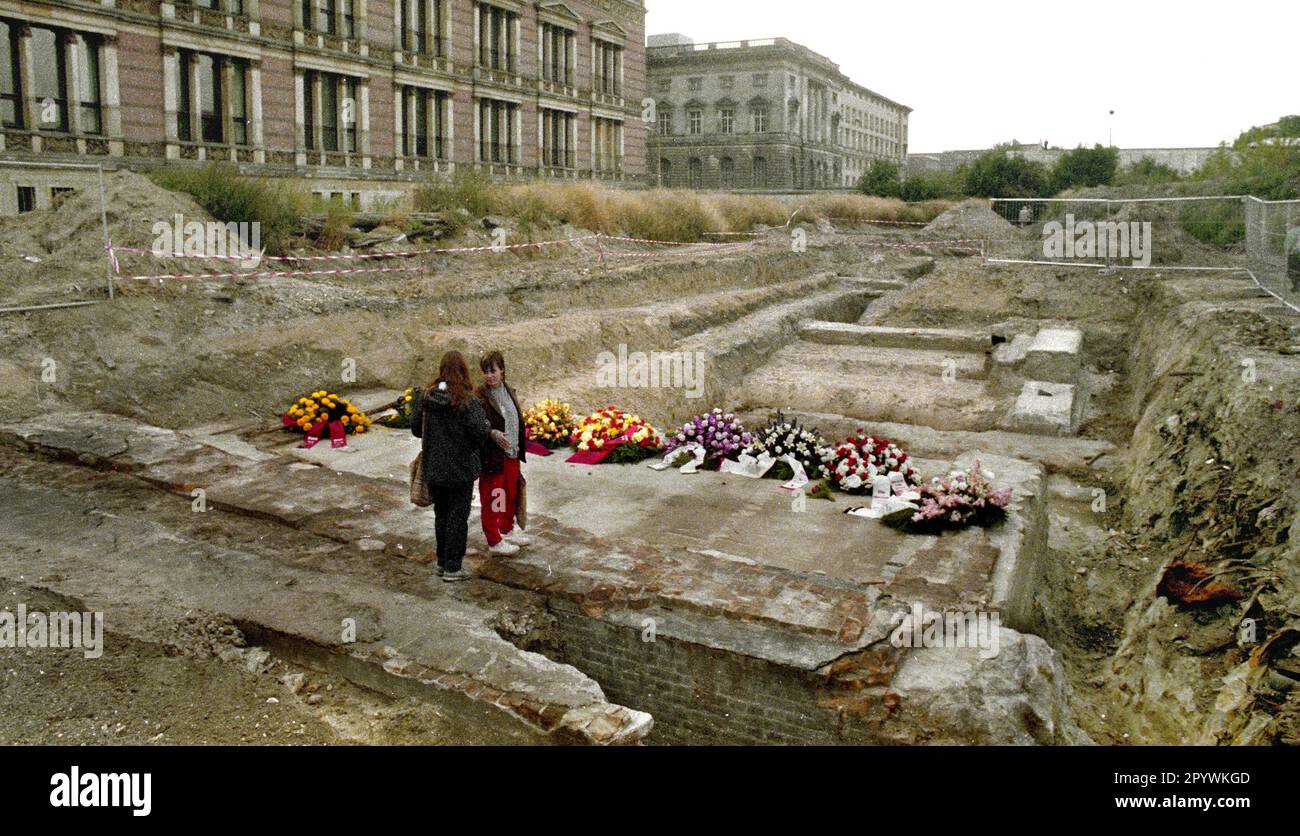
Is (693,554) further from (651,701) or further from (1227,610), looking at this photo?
(1227,610)

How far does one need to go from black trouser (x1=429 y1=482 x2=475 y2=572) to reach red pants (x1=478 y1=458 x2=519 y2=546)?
18.9 inches

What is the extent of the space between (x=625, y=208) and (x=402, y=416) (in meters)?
15.6

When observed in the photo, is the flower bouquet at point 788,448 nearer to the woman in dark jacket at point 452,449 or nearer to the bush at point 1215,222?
the woman in dark jacket at point 452,449

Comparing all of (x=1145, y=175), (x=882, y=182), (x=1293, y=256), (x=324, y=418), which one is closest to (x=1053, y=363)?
(x=1293, y=256)

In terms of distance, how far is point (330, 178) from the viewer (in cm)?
2675

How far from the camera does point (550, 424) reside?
11414mm

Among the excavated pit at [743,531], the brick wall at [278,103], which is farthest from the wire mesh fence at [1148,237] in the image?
the brick wall at [278,103]

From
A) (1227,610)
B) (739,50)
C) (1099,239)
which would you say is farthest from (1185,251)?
(739,50)

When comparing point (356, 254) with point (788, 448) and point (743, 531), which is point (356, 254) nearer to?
point (788, 448)

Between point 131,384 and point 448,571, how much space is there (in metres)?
6.50

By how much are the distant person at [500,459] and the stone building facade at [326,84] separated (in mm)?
17453

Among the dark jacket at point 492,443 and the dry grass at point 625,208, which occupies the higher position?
the dry grass at point 625,208

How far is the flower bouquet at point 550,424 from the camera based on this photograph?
11352 mm

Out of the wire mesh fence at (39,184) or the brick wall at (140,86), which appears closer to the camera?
the wire mesh fence at (39,184)
